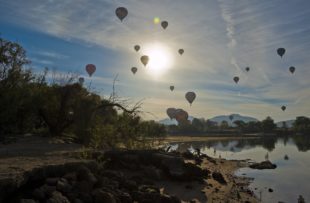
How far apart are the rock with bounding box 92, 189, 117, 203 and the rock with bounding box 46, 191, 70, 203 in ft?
4.80

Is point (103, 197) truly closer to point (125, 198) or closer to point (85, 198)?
point (85, 198)

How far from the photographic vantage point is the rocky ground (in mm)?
11875

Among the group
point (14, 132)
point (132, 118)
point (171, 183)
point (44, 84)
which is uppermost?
point (44, 84)

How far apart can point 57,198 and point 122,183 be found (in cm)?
536

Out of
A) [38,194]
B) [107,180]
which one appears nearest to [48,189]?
[38,194]

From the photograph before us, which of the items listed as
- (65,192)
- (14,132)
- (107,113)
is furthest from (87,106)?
(65,192)

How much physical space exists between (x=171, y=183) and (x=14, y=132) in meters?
15.3

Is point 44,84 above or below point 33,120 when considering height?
above

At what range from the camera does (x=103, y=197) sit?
511 inches

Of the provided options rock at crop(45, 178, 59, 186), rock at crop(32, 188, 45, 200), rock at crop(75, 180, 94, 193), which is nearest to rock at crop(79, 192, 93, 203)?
rock at crop(75, 180, 94, 193)

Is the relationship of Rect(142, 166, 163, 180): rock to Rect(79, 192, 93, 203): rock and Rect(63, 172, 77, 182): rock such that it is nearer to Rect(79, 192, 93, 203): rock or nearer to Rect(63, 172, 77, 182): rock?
Rect(63, 172, 77, 182): rock

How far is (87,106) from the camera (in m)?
32.1

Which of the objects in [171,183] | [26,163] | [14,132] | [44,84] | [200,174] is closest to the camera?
[26,163]

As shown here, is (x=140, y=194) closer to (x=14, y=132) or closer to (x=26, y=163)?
(x=26, y=163)
